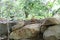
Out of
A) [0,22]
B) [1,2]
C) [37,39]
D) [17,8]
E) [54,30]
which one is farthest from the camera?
[17,8]

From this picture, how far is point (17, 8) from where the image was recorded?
2.09m

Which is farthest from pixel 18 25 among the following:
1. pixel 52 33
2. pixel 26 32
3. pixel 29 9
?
pixel 29 9

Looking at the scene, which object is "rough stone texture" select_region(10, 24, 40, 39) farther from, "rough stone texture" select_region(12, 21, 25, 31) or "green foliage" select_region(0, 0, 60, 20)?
"green foliage" select_region(0, 0, 60, 20)

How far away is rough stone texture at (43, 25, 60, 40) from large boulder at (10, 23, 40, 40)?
0.12m

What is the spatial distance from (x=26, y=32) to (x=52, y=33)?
28cm

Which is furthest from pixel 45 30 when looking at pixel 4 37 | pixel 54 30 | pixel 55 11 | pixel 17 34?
pixel 55 11

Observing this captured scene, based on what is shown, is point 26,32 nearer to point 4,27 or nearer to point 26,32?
point 26,32

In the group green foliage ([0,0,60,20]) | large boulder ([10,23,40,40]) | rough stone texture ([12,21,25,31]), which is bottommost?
large boulder ([10,23,40,40])

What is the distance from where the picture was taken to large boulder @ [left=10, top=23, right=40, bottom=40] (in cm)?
159

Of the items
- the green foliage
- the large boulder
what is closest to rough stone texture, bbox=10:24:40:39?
the large boulder

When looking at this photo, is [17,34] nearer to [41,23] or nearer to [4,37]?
[4,37]

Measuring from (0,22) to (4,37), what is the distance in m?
0.18

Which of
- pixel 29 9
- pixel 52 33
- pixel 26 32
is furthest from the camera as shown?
pixel 29 9

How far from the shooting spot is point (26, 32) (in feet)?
5.24
